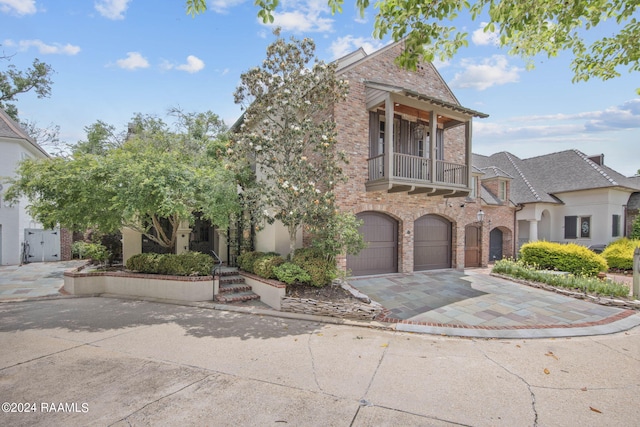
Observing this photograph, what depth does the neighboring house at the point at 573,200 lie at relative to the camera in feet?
54.9

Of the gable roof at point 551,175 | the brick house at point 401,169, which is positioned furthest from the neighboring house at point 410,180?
the gable roof at point 551,175

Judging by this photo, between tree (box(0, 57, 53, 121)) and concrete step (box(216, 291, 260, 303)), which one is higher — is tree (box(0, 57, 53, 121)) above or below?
above

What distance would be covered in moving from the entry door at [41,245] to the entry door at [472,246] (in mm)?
21425

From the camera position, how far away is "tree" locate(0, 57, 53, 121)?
1991cm

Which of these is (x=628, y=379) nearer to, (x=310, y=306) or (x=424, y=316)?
(x=424, y=316)

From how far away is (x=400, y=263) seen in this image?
35.3 feet

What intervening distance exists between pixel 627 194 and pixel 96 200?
26235 mm

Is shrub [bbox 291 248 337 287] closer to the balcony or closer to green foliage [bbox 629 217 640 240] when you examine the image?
the balcony

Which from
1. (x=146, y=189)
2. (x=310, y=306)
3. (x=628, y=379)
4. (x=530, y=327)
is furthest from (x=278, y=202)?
(x=628, y=379)

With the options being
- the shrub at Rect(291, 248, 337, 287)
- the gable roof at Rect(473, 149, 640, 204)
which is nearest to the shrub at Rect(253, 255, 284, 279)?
the shrub at Rect(291, 248, 337, 287)

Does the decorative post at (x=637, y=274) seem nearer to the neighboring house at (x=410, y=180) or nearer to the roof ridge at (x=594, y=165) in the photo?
the neighboring house at (x=410, y=180)

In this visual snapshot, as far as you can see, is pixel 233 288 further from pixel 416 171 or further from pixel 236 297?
pixel 416 171

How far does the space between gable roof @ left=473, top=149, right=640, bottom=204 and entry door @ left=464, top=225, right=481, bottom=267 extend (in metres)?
5.02

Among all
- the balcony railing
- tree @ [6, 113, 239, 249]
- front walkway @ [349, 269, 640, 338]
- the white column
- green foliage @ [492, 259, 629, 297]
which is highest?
the balcony railing
